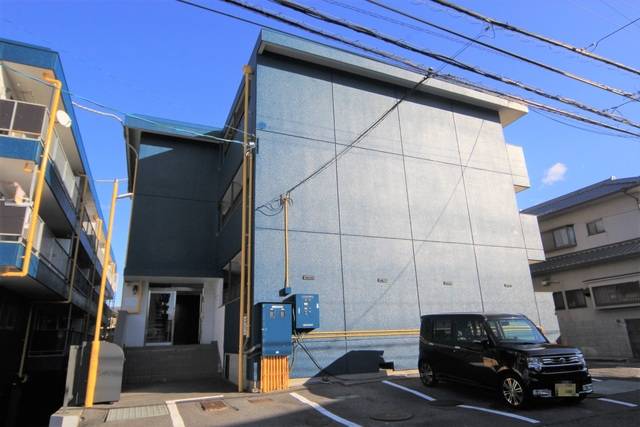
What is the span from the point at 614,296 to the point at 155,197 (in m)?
21.2

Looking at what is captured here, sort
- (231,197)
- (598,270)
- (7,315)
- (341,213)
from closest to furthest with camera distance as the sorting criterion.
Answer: (7,315) → (341,213) → (231,197) → (598,270)

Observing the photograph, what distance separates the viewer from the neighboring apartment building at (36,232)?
967cm

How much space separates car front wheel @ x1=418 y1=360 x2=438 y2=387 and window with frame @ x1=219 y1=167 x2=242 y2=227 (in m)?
7.74

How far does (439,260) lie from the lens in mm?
13438

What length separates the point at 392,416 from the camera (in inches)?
275

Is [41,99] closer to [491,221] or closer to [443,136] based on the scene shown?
[443,136]

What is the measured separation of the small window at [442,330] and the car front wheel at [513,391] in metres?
1.65

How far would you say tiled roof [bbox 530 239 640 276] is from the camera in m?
17.6

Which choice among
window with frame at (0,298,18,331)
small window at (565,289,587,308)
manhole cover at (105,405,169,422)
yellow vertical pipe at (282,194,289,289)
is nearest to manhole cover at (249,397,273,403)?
manhole cover at (105,405,169,422)

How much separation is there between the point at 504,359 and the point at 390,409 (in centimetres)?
233

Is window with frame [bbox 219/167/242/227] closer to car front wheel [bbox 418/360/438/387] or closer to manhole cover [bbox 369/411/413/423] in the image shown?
car front wheel [bbox 418/360/438/387]

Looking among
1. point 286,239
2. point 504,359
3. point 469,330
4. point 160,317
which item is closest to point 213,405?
point 286,239

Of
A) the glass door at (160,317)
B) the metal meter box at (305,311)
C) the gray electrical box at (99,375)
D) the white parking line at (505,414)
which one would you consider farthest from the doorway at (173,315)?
the white parking line at (505,414)

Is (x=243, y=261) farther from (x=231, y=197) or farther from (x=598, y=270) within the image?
(x=598, y=270)
